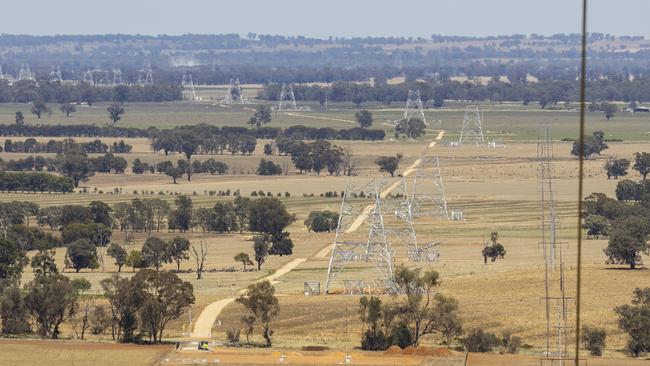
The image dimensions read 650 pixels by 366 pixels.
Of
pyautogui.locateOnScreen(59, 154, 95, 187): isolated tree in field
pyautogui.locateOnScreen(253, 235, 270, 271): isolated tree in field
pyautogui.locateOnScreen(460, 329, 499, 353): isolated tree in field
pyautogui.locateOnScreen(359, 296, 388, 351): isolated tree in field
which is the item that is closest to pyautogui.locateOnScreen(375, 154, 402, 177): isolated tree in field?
pyautogui.locateOnScreen(59, 154, 95, 187): isolated tree in field

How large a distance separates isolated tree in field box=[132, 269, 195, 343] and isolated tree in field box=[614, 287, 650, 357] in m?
19.2

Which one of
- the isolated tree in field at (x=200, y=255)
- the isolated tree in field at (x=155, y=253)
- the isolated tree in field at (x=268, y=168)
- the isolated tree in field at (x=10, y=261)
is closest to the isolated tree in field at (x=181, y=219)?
the isolated tree in field at (x=200, y=255)

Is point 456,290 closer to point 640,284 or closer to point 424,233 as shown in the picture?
point 640,284

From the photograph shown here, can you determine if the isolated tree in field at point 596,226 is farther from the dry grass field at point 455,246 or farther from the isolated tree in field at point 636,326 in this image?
the isolated tree in field at point 636,326

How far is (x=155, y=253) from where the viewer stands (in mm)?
100188

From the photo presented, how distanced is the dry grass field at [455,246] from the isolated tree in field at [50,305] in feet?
3.31

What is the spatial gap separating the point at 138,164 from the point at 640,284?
94171mm

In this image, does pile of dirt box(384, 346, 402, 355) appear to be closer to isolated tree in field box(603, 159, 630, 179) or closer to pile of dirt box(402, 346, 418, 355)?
pile of dirt box(402, 346, 418, 355)

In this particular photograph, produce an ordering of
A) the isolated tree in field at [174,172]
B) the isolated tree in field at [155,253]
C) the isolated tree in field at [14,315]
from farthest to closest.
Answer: the isolated tree in field at [174,172] → the isolated tree in field at [155,253] → the isolated tree in field at [14,315]

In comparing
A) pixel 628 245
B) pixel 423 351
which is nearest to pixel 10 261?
pixel 423 351

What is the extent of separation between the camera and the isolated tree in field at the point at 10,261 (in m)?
89.4

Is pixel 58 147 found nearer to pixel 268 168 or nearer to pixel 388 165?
pixel 268 168

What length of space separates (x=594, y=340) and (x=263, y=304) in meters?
15.1

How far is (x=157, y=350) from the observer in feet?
224
